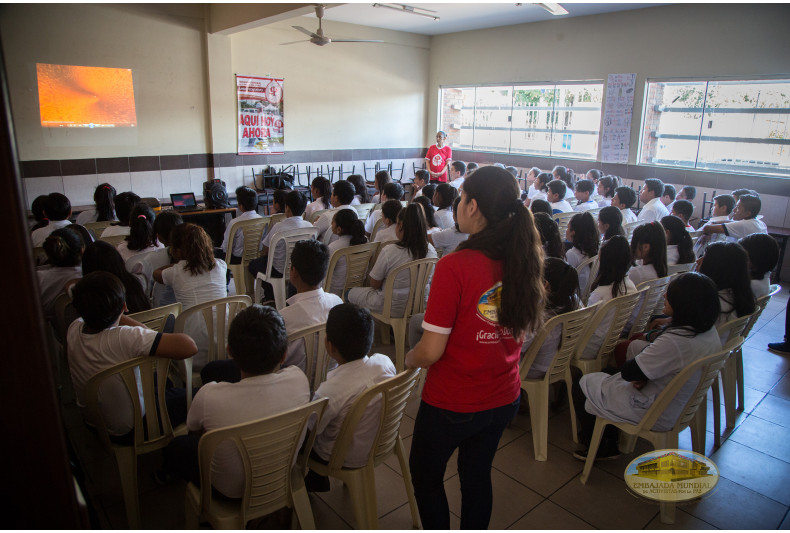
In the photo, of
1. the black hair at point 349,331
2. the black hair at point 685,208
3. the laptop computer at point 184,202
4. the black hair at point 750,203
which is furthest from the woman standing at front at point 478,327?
the laptop computer at point 184,202

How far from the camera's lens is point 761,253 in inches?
123

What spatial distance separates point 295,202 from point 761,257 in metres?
3.25

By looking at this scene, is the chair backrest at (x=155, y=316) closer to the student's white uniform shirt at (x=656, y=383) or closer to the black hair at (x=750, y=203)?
the student's white uniform shirt at (x=656, y=383)

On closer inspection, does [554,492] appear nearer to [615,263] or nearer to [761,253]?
[615,263]

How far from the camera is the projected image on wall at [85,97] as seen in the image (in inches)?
253

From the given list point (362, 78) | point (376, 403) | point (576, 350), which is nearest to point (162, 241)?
point (376, 403)

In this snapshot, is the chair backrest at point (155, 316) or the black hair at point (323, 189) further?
the black hair at point (323, 189)

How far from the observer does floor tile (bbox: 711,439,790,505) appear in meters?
2.36

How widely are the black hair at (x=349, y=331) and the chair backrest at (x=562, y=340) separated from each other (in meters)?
1.00

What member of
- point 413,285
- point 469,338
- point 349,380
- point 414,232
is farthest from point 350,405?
point 414,232

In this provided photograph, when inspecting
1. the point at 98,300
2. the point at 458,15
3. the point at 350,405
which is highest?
the point at 458,15

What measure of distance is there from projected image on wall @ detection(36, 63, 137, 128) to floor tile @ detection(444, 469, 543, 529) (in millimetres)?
6812

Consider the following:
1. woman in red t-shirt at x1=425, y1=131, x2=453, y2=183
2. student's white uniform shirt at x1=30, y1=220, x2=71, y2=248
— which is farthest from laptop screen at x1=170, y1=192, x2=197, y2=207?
woman in red t-shirt at x1=425, y1=131, x2=453, y2=183

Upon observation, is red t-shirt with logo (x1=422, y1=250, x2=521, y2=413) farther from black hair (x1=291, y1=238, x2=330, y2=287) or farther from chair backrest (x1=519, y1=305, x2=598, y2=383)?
black hair (x1=291, y1=238, x2=330, y2=287)
